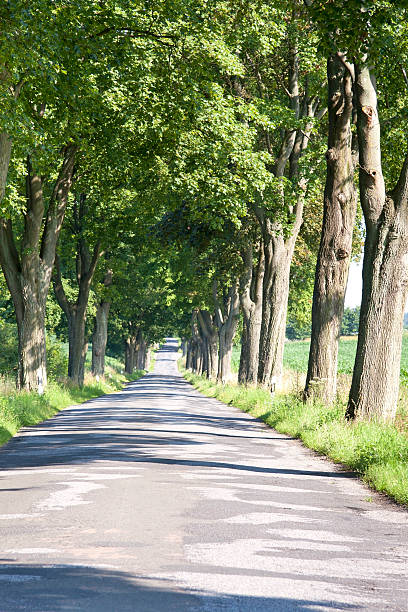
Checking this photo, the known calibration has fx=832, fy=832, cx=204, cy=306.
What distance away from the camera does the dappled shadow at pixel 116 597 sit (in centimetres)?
446

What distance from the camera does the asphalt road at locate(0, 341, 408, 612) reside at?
480 cm

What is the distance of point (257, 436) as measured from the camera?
1689 centimetres

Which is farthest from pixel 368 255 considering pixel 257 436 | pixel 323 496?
pixel 323 496

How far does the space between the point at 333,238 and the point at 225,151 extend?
224 inches

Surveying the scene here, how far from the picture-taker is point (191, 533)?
262 inches

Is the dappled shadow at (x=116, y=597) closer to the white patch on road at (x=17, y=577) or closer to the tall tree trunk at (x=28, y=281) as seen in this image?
the white patch on road at (x=17, y=577)

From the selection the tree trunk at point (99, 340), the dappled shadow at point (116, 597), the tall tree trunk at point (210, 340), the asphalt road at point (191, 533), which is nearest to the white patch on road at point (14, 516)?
the asphalt road at point (191, 533)

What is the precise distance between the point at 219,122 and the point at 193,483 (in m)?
13.5

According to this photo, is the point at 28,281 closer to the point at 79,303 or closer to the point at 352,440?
the point at 79,303

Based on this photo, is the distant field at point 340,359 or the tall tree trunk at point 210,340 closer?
the distant field at point 340,359

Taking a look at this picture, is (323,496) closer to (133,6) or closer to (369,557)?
(369,557)

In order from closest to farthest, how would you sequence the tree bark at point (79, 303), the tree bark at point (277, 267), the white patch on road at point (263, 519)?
the white patch on road at point (263, 519) → the tree bark at point (277, 267) → the tree bark at point (79, 303)

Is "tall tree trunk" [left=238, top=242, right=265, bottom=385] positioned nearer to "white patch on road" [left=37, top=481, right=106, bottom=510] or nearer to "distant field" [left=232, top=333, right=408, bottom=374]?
"distant field" [left=232, top=333, right=408, bottom=374]

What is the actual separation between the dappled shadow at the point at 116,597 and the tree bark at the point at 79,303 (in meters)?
29.8
